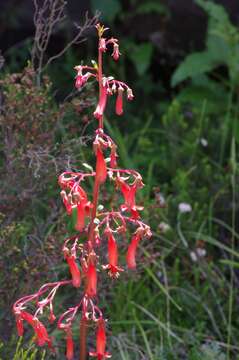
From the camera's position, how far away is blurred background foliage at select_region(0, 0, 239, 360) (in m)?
3.12

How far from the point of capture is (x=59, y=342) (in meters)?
3.28

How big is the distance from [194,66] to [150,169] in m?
0.88

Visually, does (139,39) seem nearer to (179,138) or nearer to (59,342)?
(179,138)

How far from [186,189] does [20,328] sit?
1949mm

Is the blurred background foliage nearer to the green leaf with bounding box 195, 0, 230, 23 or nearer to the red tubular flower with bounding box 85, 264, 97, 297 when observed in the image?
the green leaf with bounding box 195, 0, 230, 23

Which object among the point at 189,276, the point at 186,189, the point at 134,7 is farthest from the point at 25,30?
the point at 189,276

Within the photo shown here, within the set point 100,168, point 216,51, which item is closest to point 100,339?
point 100,168

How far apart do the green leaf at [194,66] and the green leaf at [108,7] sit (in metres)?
0.83

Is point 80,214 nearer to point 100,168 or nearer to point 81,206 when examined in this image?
point 81,206

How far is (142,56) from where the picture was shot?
211 inches

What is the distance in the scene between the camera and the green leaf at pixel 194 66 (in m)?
4.71

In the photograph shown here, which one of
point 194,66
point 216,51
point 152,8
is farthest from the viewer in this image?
point 152,8

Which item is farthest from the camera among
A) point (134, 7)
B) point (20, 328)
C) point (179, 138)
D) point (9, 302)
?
point (134, 7)

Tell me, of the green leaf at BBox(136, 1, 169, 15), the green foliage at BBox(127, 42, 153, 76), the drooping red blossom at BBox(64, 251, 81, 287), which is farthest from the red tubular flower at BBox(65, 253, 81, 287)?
the green leaf at BBox(136, 1, 169, 15)
